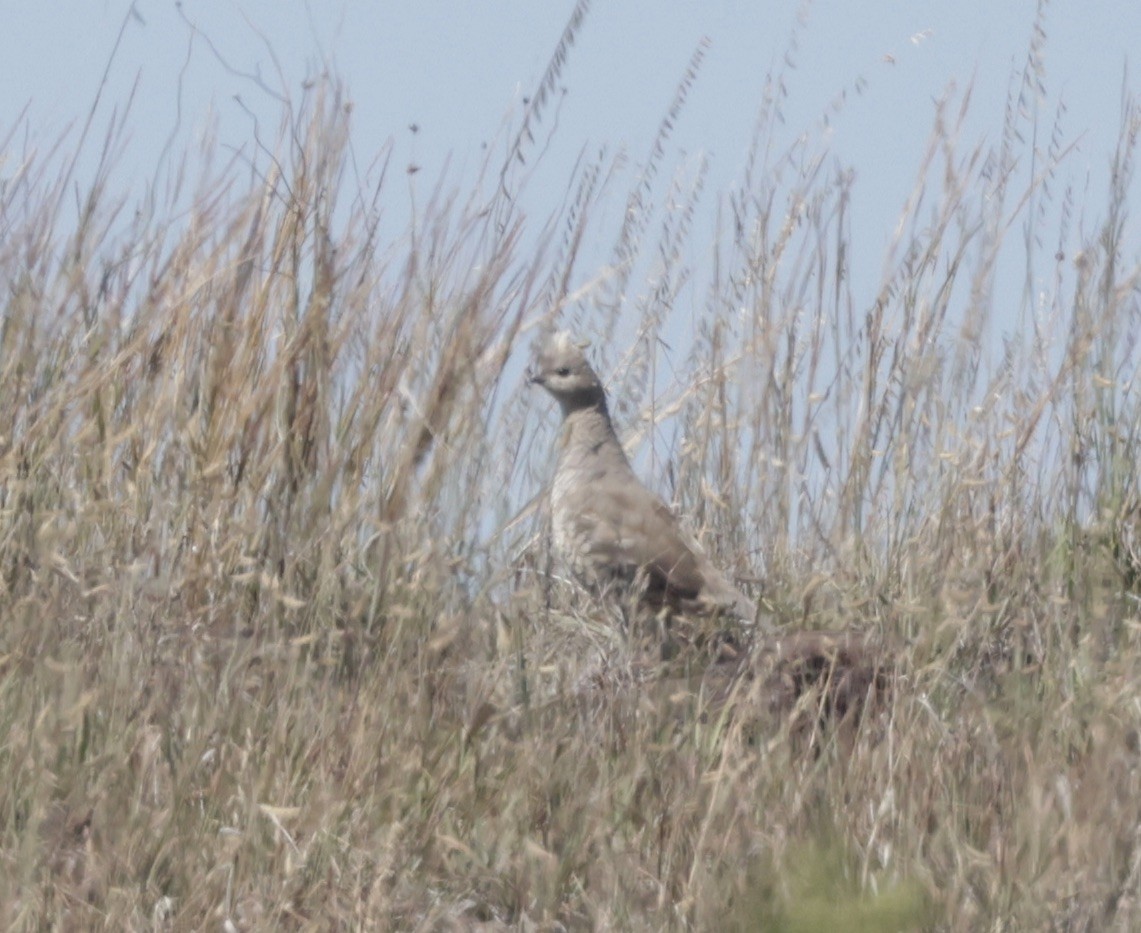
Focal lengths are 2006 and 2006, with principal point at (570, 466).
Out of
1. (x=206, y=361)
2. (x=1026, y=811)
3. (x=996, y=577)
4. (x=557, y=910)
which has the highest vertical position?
(x=206, y=361)

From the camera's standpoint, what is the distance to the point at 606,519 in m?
4.29

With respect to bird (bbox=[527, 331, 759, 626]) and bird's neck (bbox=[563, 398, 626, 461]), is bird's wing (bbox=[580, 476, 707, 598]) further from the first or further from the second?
bird's neck (bbox=[563, 398, 626, 461])

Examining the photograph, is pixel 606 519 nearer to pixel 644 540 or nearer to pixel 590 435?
pixel 644 540

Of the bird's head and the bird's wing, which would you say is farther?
the bird's head

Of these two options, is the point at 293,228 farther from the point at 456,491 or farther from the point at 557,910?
the point at 557,910

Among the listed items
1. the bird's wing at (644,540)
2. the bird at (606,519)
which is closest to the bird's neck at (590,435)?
the bird at (606,519)

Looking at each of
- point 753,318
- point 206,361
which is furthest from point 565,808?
point 753,318

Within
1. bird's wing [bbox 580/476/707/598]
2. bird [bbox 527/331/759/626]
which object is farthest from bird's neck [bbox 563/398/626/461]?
bird's wing [bbox 580/476/707/598]

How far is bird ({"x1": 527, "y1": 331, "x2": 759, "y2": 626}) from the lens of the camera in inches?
165

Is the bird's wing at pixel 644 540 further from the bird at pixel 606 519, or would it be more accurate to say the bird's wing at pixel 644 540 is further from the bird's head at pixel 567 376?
the bird's head at pixel 567 376

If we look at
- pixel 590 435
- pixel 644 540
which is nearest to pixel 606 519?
pixel 644 540

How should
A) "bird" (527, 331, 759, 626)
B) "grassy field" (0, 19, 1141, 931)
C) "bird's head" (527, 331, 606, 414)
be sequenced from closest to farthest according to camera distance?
"grassy field" (0, 19, 1141, 931), "bird" (527, 331, 759, 626), "bird's head" (527, 331, 606, 414)

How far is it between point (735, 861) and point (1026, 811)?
1.13ft

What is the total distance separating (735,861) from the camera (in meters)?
2.37
